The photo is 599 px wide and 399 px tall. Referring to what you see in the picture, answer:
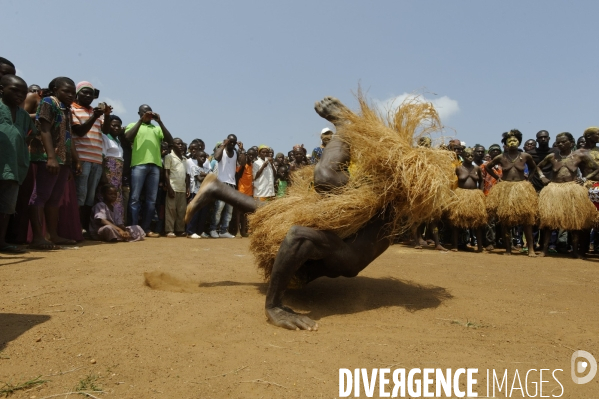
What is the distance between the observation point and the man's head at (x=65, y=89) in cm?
634

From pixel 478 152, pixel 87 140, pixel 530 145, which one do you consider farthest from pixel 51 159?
pixel 530 145

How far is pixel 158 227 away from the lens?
9.19 m

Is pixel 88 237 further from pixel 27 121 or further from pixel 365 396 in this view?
pixel 365 396

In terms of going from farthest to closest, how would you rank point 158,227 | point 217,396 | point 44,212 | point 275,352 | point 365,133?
point 158,227, point 44,212, point 365,133, point 275,352, point 217,396

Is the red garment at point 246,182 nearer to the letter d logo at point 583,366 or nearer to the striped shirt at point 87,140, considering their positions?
the striped shirt at point 87,140

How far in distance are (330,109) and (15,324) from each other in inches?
115

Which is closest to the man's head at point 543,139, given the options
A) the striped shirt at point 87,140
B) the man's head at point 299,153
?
the man's head at point 299,153

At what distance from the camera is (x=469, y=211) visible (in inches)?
335

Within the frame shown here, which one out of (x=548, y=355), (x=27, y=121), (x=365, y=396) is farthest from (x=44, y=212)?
(x=548, y=355)

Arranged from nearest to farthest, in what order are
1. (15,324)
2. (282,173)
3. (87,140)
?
(15,324) → (87,140) → (282,173)

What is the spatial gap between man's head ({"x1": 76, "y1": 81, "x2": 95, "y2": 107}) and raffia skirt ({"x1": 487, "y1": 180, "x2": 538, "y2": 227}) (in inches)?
293

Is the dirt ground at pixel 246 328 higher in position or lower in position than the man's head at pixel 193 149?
lower

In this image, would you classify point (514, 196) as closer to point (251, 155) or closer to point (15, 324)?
point (251, 155)

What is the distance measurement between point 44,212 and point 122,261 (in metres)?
2.06
